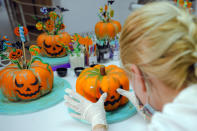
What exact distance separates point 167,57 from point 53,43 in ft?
3.66

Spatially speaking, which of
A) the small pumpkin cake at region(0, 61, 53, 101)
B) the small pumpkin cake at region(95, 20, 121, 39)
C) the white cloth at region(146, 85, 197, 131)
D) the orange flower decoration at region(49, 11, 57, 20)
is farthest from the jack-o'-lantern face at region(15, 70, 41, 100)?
the small pumpkin cake at region(95, 20, 121, 39)

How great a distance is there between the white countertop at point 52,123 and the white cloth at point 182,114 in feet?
1.15

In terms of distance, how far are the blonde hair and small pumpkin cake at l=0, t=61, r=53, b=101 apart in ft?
2.11

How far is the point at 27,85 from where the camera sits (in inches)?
38.3

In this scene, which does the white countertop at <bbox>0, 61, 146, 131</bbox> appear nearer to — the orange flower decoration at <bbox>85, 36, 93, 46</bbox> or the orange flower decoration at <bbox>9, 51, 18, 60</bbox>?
the orange flower decoration at <bbox>9, 51, 18, 60</bbox>

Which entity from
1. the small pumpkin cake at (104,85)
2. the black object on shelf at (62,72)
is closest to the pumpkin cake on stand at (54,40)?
the black object on shelf at (62,72)

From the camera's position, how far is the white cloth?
18.7 inches

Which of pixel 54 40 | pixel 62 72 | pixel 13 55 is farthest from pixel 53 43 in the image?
pixel 13 55

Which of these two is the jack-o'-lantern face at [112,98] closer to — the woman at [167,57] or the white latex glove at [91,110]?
the white latex glove at [91,110]

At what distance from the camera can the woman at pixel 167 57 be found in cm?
47

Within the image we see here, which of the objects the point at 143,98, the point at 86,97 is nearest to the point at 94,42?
the point at 86,97

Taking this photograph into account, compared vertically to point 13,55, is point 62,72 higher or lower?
lower

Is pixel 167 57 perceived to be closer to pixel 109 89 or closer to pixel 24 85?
pixel 109 89

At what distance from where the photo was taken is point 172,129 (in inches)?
19.7
